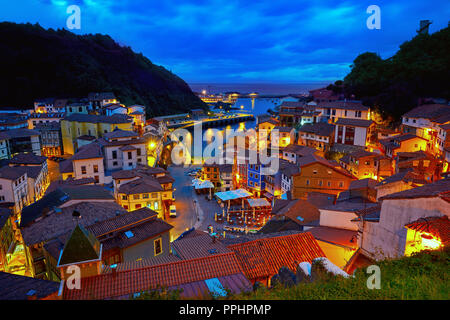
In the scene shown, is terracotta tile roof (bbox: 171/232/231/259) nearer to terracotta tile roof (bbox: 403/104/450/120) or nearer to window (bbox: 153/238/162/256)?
window (bbox: 153/238/162/256)

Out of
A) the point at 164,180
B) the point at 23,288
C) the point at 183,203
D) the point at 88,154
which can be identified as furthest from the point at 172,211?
the point at 23,288

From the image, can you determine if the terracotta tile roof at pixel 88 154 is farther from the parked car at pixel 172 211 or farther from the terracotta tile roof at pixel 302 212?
the terracotta tile roof at pixel 302 212

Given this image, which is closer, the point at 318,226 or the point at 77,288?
the point at 77,288

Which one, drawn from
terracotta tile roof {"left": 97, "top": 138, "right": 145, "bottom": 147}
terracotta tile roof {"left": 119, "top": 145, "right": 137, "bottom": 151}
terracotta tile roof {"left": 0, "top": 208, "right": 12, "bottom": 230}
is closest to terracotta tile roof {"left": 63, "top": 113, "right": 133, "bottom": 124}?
terracotta tile roof {"left": 97, "top": 138, "right": 145, "bottom": 147}

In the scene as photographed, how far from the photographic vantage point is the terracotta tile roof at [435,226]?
7.42 metres

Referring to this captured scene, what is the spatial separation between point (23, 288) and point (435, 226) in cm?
1131

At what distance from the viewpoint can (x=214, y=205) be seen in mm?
29312

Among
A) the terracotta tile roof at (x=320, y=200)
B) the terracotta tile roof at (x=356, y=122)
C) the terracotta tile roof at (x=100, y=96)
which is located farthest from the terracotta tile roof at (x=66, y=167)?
the terracotta tile roof at (x=100, y=96)

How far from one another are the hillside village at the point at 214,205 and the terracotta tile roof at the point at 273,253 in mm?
52
